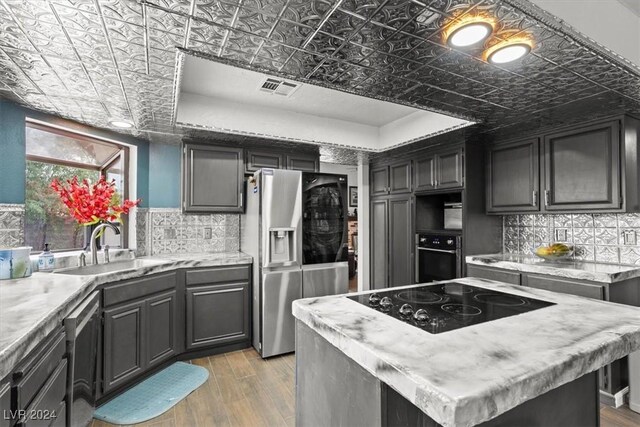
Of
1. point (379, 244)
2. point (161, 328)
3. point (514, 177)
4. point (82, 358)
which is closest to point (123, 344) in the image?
point (161, 328)

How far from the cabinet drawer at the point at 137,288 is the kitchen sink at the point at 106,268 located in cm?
12

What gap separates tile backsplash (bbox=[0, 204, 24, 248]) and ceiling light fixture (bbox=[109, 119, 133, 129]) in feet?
3.26

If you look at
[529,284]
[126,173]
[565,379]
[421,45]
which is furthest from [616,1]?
[126,173]

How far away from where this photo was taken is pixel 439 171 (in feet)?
12.1

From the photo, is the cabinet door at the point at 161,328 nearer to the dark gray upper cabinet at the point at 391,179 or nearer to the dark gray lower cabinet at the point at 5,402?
the dark gray lower cabinet at the point at 5,402

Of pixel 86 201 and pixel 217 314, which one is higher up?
pixel 86 201

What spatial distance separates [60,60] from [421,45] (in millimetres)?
2004

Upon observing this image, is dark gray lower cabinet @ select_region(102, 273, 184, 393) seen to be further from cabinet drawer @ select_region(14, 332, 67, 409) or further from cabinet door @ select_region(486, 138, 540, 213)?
cabinet door @ select_region(486, 138, 540, 213)

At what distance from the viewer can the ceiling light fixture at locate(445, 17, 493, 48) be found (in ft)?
4.73

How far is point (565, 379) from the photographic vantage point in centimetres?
82

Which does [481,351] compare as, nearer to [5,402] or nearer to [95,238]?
[5,402]

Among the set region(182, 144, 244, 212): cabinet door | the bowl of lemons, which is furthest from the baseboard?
region(182, 144, 244, 212): cabinet door

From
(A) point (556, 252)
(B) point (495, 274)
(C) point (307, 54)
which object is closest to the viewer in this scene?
(C) point (307, 54)

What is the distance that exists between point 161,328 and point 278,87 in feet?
7.66
